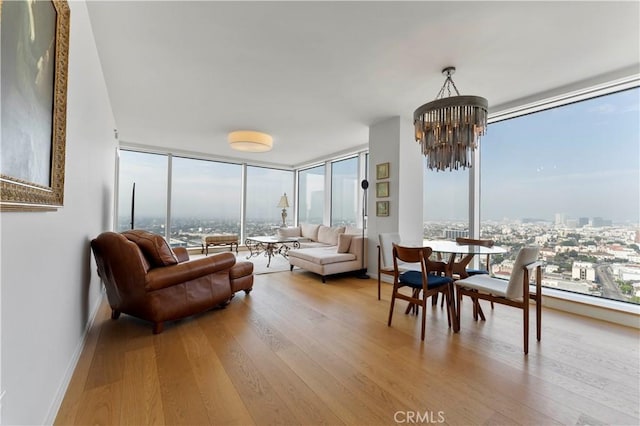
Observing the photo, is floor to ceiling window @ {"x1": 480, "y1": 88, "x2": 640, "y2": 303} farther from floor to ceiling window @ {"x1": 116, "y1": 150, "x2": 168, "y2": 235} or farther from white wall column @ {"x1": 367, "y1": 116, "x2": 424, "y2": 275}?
floor to ceiling window @ {"x1": 116, "y1": 150, "x2": 168, "y2": 235}

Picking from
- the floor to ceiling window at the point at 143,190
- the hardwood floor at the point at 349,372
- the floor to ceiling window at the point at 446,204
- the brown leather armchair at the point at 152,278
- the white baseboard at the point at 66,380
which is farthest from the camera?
the floor to ceiling window at the point at 143,190

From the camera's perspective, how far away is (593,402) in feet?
5.36

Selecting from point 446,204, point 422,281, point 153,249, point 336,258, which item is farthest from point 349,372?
point 446,204

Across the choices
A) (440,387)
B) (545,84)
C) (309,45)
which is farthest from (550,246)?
(309,45)

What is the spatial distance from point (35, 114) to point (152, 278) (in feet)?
5.25

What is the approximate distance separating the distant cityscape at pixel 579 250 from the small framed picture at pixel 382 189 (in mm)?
1203

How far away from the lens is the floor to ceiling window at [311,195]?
7770 mm

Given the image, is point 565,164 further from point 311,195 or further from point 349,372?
point 311,195

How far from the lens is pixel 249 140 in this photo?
4.61 m

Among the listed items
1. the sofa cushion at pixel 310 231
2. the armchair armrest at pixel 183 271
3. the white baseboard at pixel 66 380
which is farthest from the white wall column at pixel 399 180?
the white baseboard at pixel 66 380

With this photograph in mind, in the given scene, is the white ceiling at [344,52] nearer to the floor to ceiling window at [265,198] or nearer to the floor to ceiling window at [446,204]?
the floor to ceiling window at [446,204]

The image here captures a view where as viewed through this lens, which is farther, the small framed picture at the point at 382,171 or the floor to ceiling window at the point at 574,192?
the small framed picture at the point at 382,171

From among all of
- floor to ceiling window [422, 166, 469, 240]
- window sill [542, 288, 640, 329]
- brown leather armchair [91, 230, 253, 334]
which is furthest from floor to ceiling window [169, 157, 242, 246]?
window sill [542, 288, 640, 329]

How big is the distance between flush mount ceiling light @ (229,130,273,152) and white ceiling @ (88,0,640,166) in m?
0.47
